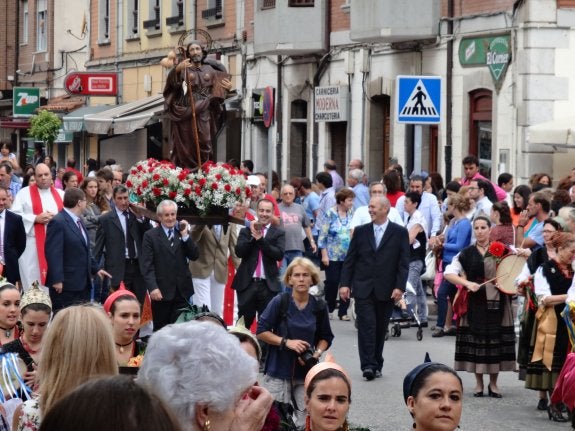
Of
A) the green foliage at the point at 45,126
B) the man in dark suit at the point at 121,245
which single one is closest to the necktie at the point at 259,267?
the man in dark suit at the point at 121,245

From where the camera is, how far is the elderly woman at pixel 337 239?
1883 centimetres

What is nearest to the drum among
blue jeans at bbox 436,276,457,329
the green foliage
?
blue jeans at bbox 436,276,457,329

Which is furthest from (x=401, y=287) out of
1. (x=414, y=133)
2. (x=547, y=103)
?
(x=414, y=133)

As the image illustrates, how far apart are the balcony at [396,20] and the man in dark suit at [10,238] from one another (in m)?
13.8

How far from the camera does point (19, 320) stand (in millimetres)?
8945

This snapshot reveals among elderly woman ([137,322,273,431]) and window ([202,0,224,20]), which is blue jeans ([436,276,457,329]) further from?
window ([202,0,224,20])

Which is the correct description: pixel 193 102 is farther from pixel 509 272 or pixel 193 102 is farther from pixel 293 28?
pixel 293 28

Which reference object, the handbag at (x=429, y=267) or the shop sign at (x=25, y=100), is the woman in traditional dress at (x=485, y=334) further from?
the shop sign at (x=25, y=100)

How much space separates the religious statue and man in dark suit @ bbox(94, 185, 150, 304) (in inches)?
72.7

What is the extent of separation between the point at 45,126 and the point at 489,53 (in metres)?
20.8

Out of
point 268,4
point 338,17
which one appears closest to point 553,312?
point 338,17

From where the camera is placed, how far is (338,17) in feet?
105

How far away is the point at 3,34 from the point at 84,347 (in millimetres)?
54437

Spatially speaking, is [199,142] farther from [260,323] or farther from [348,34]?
[348,34]
